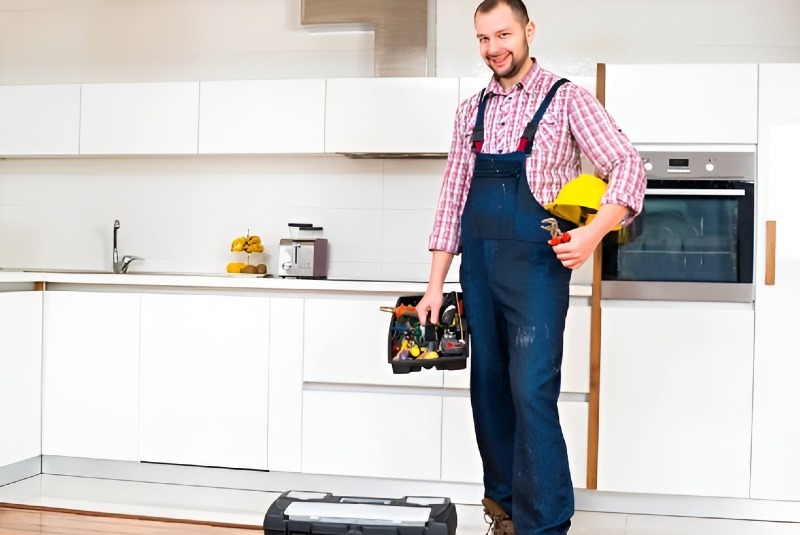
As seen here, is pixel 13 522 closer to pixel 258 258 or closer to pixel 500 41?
pixel 258 258

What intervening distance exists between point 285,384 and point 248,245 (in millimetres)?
851

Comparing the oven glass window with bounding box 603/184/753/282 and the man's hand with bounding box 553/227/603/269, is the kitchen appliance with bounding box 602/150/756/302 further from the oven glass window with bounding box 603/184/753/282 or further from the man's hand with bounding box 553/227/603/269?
the man's hand with bounding box 553/227/603/269

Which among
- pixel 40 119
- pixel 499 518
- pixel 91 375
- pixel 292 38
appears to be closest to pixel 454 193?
pixel 499 518

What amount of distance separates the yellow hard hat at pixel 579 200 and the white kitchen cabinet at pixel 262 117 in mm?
1814

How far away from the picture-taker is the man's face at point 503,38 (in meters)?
2.33

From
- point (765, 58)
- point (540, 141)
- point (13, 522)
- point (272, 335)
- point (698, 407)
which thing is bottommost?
point (13, 522)

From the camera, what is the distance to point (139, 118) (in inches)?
162

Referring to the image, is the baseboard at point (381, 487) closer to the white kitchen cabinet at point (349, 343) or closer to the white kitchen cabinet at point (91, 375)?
the white kitchen cabinet at point (91, 375)

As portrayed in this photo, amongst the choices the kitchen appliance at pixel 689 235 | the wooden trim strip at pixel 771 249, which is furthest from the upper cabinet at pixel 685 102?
Result: the wooden trim strip at pixel 771 249

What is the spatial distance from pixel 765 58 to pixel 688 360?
4.92 feet

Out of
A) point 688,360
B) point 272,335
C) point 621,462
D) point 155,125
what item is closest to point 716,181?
point 688,360

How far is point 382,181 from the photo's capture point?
421 cm

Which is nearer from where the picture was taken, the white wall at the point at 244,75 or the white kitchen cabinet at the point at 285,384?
the white kitchen cabinet at the point at 285,384

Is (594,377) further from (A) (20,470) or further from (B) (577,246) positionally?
(A) (20,470)
